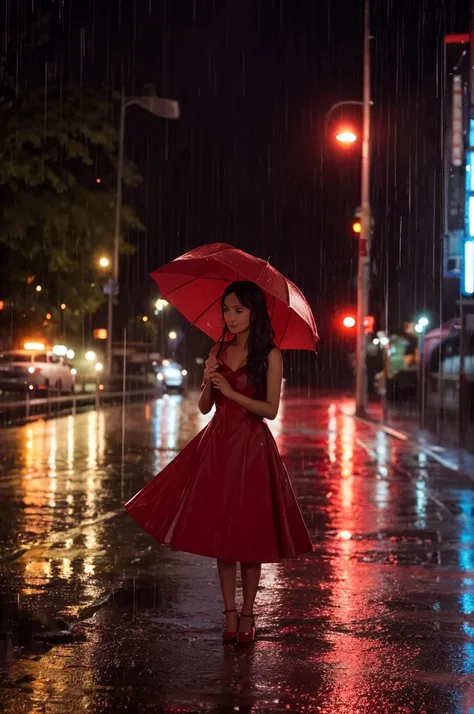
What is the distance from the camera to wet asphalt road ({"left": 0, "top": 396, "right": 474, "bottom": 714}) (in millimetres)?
5172

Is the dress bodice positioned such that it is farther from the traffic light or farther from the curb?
the traffic light

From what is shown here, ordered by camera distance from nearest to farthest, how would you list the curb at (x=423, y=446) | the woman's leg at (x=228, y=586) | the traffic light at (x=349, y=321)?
the woman's leg at (x=228, y=586) → the curb at (x=423, y=446) → the traffic light at (x=349, y=321)

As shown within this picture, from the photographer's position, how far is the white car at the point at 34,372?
42656mm

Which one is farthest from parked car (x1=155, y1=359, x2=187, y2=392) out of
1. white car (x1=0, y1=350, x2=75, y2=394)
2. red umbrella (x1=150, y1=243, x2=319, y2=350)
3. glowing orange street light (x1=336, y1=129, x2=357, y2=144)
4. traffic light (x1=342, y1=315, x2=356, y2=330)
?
red umbrella (x1=150, y1=243, x2=319, y2=350)

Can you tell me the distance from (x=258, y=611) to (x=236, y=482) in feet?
4.59

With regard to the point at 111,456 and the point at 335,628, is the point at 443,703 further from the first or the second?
the point at 111,456

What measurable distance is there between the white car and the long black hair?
118 feet

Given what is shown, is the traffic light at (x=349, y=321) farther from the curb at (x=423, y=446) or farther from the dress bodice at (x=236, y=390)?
the dress bodice at (x=236, y=390)

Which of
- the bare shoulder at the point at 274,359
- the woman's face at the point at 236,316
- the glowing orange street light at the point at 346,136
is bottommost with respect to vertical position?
the bare shoulder at the point at 274,359

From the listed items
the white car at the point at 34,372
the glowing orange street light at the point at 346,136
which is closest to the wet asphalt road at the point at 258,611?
the glowing orange street light at the point at 346,136

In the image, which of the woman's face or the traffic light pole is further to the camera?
the traffic light pole

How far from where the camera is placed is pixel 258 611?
7.03 m

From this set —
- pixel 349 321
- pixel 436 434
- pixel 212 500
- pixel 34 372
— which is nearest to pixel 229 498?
pixel 212 500

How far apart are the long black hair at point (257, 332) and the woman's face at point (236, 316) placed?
0.02m
